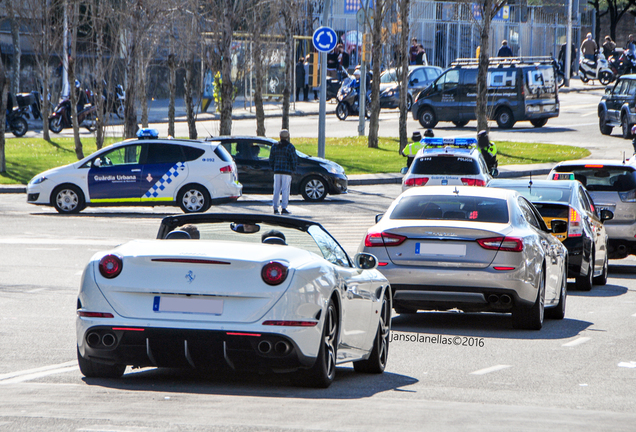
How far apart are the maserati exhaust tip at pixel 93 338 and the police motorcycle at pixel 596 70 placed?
5093 cm

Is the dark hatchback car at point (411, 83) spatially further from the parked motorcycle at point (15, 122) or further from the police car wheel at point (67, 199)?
the police car wheel at point (67, 199)

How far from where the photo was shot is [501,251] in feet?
32.4

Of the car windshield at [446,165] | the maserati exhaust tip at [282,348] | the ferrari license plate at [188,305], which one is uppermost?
the car windshield at [446,165]

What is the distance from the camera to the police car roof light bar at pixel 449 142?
19734 mm

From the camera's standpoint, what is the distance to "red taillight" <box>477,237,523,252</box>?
9867 mm

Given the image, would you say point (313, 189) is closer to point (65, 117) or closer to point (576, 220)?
point (576, 220)

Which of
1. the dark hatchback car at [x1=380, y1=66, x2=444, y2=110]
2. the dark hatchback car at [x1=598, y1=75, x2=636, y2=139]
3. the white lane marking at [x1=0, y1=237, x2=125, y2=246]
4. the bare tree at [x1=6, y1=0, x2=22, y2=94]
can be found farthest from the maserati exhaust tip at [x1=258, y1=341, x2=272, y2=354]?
the dark hatchback car at [x1=380, y1=66, x2=444, y2=110]

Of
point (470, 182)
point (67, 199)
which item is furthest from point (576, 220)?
point (67, 199)

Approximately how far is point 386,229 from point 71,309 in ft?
11.0

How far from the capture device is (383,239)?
10219 millimetres

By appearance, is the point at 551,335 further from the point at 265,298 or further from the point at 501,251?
the point at 265,298

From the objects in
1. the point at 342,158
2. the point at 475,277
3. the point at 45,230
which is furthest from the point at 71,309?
the point at 342,158

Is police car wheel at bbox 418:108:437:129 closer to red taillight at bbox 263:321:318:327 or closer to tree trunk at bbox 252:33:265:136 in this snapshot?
tree trunk at bbox 252:33:265:136
